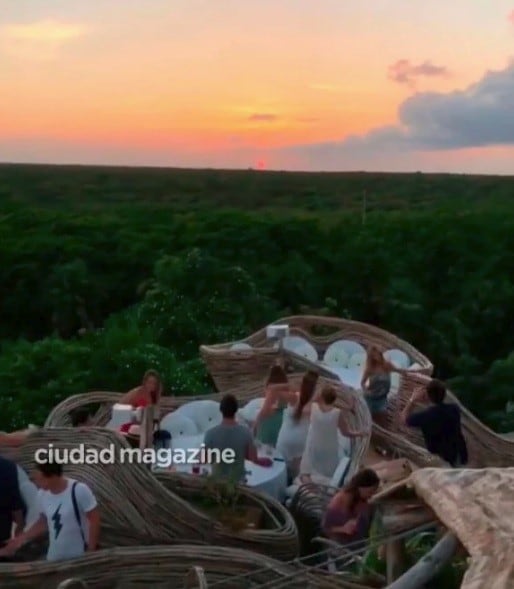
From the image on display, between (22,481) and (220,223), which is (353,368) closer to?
(22,481)

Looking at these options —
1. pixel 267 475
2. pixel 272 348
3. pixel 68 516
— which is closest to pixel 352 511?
pixel 267 475

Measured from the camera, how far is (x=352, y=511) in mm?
5910

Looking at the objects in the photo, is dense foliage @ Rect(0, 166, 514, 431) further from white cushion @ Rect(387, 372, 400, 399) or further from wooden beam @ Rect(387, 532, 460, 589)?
wooden beam @ Rect(387, 532, 460, 589)

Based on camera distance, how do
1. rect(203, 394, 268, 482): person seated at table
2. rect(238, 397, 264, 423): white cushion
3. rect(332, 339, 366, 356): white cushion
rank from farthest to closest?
1. rect(332, 339, 366, 356): white cushion
2. rect(238, 397, 264, 423): white cushion
3. rect(203, 394, 268, 482): person seated at table

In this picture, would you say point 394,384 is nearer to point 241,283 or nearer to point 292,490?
point 292,490

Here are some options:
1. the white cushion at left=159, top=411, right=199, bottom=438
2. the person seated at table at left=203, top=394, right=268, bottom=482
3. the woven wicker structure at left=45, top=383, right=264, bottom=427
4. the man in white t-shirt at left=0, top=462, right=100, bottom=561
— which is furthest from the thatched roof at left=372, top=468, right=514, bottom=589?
the woven wicker structure at left=45, top=383, right=264, bottom=427

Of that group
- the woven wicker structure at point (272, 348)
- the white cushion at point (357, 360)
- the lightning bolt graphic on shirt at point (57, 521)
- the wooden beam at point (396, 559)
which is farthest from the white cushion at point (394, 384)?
the wooden beam at point (396, 559)

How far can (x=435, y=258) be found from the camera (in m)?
21.3

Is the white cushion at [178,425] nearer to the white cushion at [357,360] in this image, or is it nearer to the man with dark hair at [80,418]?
the man with dark hair at [80,418]

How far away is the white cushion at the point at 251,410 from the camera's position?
8323 mm

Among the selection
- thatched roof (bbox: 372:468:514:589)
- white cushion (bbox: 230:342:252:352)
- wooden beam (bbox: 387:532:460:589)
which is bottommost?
white cushion (bbox: 230:342:252:352)

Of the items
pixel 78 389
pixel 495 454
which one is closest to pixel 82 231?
pixel 78 389

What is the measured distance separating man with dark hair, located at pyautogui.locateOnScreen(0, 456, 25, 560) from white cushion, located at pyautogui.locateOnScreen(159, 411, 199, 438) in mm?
2696

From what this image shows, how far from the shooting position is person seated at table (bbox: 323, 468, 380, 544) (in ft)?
19.0
